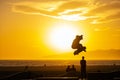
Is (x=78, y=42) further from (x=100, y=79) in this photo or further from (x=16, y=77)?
(x=16, y=77)

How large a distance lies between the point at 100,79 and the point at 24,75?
32.6 feet

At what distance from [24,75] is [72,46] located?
11378 millimetres

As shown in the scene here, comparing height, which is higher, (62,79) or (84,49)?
(84,49)

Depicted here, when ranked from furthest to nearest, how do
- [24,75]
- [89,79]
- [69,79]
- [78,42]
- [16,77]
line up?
[24,75]
[16,77]
[89,79]
[78,42]
[69,79]

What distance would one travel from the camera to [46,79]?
22.2 m

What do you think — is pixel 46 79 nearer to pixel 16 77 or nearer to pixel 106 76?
pixel 106 76

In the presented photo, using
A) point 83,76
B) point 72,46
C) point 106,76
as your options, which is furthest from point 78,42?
point 106,76

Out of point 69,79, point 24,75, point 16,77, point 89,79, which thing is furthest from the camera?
point 24,75

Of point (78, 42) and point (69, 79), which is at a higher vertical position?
point (78, 42)

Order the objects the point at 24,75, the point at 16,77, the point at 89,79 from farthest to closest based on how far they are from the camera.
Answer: the point at 24,75 → the point at 16,77 → the point at 89,79

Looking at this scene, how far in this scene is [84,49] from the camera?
23.9 m

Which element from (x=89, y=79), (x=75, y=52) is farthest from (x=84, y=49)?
(x=89, y=79)

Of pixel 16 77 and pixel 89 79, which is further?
pixel 16 77

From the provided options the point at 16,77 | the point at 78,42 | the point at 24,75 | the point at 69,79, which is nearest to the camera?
the point at 69,79
